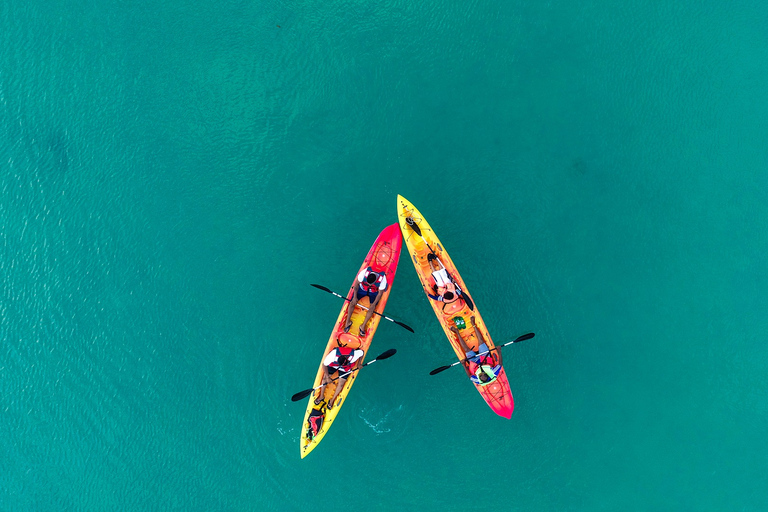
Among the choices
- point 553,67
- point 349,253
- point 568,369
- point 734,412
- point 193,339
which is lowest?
point 734,412

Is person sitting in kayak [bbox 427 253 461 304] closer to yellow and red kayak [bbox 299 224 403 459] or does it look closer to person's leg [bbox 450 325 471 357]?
person's leg [bbox 450 325 471 357]

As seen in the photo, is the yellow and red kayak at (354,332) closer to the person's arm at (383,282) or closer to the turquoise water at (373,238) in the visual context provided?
the person's arm at (383,282)

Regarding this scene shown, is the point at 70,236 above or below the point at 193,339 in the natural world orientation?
above

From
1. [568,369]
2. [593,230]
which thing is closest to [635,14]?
[593,230]

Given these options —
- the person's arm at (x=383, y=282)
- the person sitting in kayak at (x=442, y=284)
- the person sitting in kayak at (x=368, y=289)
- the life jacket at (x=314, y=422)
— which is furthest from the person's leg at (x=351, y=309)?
the life jacket at (x=314, y=422)

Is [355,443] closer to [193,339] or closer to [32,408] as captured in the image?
[193,339]

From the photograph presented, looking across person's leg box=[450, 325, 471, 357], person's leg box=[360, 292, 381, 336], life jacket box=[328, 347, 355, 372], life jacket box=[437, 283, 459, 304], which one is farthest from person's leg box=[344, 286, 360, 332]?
person's leg box=[450, 325, 471, 357]
